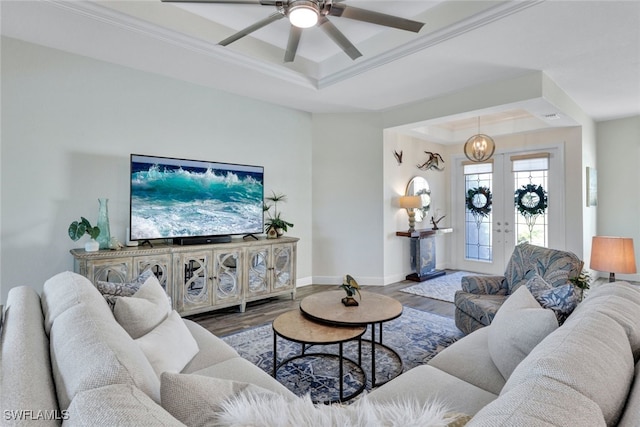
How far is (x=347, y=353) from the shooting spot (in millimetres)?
2738

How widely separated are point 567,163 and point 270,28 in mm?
4791

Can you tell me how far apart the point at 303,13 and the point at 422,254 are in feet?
14.2

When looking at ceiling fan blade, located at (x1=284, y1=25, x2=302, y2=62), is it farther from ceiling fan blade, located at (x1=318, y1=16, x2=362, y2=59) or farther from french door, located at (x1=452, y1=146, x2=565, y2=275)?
french door, located at (x1=452, y1=146, x2=565, y2=275)

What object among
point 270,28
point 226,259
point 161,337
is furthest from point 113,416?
point 270,28

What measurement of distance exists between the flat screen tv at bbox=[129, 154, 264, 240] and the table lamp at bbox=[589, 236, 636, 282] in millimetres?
3459

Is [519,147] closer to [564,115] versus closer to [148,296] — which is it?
[564,115]

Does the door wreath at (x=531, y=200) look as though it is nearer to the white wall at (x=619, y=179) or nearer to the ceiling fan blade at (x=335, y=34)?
the white wall at (x=619, y=179)

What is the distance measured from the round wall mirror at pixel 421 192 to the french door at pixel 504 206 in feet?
2.51

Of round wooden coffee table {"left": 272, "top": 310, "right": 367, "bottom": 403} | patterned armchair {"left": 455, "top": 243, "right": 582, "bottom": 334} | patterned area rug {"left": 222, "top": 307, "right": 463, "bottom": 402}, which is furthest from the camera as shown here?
patterned armchair {"left": 455, "top": 243, "right": 582, "bottom": 334}

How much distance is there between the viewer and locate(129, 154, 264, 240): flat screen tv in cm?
341

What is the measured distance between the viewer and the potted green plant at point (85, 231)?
9.66 ft

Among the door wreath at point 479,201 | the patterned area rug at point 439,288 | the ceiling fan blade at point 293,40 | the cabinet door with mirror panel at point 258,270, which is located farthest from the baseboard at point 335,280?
the ceiling fan blade at point 293,40

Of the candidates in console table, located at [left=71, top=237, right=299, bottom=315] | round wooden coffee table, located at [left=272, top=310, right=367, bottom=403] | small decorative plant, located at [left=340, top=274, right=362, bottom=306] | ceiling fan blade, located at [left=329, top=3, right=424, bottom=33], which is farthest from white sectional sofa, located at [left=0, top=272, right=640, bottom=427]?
ceiling fan blade, located at [left=329, top=3, right=424, bottom=33]

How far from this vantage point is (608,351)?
3.22ft
